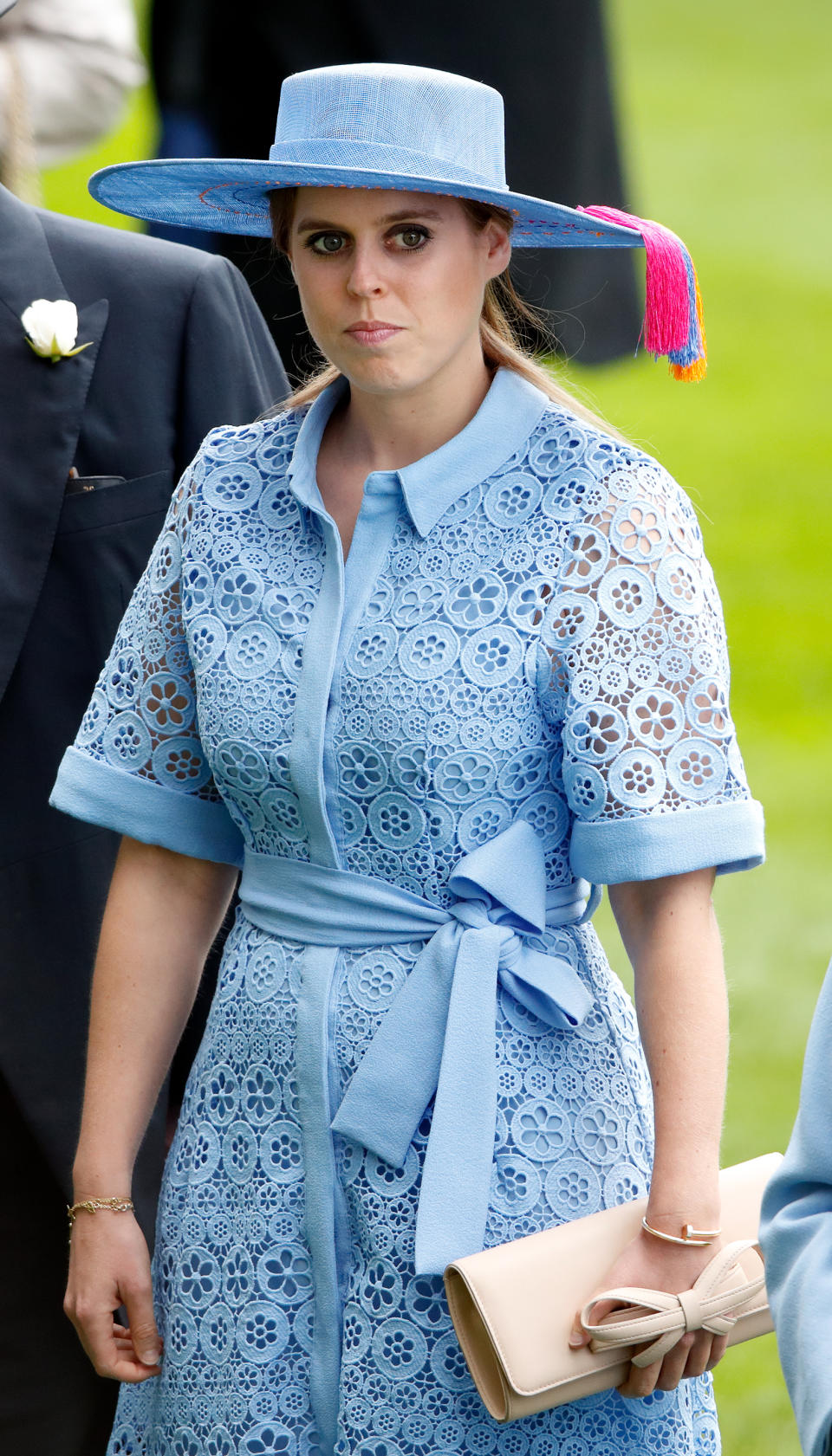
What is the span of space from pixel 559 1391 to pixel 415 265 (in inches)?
40.3

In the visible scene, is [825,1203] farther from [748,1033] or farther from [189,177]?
[748,1033]

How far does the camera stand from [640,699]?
1.92 meters

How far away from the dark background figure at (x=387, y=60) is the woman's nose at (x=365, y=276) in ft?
6.49

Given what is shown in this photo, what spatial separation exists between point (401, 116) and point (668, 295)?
0.99 feet

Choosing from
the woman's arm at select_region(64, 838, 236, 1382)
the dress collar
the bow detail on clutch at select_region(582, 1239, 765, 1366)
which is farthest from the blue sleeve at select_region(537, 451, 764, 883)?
the woman's arm at select_region(64, 838, 236, 1382)

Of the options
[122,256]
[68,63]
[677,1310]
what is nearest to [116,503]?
[122,256]

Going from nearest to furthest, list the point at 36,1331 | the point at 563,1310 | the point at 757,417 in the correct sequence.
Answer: the point at 563,1310, the point at 36,1331, the point at 757,417

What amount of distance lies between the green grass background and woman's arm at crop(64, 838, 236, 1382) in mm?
675

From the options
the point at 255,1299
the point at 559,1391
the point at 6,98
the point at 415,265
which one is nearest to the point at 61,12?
the point at 6,98

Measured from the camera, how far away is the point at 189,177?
2.11 meters

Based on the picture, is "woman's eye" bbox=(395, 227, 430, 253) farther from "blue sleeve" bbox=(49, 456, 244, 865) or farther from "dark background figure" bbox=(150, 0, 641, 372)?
"dark background figure" bbox=(150, 0, 641, 372)

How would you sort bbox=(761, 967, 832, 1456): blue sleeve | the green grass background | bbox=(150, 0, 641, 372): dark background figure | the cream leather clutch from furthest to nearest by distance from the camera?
the green grass background
bbox=(150, 0, 641, 372): dark background figure
the cream leather clutch
bbox=(761, 967, 832, 1456): blue sleeve

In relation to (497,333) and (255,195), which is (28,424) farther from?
A: (497,333)

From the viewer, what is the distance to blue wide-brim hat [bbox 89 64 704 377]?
1.94 metres
